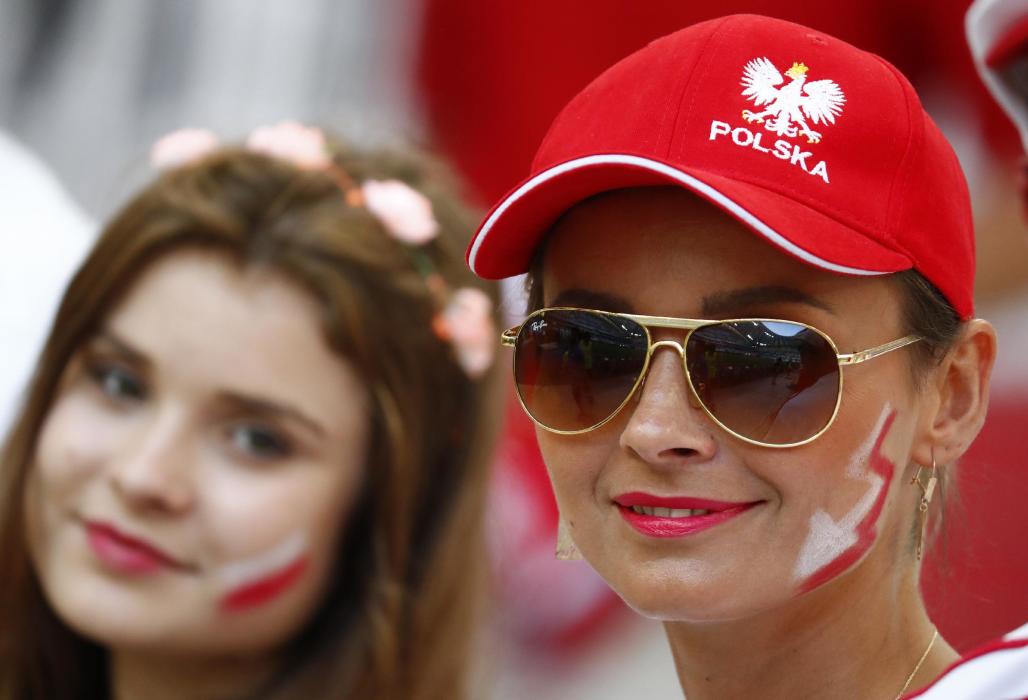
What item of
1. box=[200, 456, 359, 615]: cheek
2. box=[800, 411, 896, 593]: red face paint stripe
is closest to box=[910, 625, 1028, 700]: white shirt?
→ box=[800, 411, 896, 593]: red face paint stripe

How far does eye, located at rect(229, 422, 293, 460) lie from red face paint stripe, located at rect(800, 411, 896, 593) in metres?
1.47

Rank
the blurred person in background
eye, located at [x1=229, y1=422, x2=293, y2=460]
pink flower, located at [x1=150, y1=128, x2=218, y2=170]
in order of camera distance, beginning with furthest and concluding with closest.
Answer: pink flower, located at [x1=150, y1=128, x2=218, y2=170] < eye, located at [x1=229, y1=422, x2=293, y2=460] < the blurred person in background

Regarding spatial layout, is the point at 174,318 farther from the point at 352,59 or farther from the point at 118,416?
the point at 352,59

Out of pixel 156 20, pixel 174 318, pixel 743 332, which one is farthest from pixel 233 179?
pixel 156 20

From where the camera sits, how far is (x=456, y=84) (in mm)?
5941

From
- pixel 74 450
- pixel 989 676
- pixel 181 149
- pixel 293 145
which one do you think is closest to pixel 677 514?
pixel 989 676

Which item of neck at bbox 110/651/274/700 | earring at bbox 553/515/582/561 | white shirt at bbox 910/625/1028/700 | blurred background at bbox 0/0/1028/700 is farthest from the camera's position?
blurred background at bbox 0/0/1028/700

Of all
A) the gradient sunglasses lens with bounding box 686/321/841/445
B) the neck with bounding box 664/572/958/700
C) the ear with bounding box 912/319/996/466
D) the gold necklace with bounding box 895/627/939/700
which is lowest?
the gold necklace with bounding box 895/627/939/700

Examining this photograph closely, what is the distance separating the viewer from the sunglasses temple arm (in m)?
1.41

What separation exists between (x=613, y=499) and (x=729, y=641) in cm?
23

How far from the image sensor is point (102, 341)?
2766mm

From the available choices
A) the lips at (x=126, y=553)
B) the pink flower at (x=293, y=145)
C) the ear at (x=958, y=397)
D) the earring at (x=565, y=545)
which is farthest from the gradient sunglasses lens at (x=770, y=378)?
the pink flower at (x=293, y=145)

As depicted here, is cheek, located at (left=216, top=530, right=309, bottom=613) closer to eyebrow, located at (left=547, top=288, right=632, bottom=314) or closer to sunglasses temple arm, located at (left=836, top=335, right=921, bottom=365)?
eyebrow, located at (left=547, top=288, right=632, bottom=314)

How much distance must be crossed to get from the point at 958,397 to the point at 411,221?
1.65 metres
